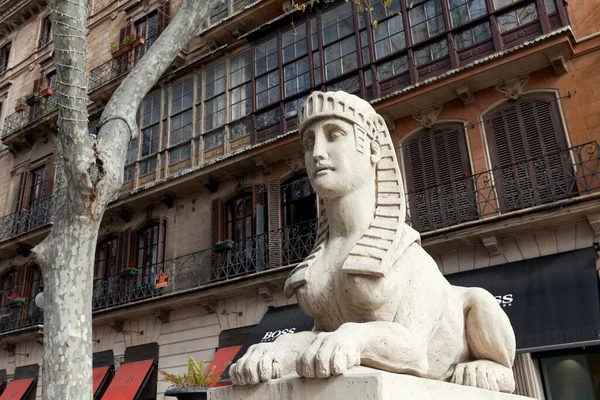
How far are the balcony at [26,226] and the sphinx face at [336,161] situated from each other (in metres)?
18.5

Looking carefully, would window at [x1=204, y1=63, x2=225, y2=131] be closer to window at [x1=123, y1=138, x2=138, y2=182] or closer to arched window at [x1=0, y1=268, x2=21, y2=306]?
window at [x1=123, y1=138, x2=138, y2=182]

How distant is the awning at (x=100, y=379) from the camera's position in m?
15.4

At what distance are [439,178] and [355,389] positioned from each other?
34.5 feet

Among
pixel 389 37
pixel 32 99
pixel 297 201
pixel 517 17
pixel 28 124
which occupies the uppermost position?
pixel 32 99

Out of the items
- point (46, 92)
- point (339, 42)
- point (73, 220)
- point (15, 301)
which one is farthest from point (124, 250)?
point (73, 220)

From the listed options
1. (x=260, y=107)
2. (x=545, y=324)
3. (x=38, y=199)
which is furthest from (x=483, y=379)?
(x=38, y=199)

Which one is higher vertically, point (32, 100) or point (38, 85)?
point (38, 85)

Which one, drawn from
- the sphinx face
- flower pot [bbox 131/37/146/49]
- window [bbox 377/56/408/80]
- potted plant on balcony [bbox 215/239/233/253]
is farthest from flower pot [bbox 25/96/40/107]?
the sphinx face

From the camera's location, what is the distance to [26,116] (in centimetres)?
2356

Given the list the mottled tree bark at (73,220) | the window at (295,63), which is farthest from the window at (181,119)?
the mottled tree bark at (73,220)

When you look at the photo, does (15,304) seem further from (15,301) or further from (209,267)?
(209,267)

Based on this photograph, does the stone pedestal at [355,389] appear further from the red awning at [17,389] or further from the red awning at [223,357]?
the red awning at [17,389]

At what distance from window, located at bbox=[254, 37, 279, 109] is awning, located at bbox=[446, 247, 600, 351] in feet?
25.2

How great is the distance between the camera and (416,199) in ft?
39.3
